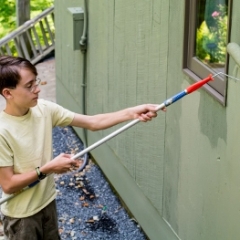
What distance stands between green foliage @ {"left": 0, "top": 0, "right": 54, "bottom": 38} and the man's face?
12.0 meters

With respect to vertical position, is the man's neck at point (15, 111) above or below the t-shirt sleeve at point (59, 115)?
above

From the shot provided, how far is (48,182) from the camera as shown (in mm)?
3896

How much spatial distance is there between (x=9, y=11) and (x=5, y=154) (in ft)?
43.5

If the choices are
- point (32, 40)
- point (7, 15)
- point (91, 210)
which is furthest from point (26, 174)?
point (7, 15)

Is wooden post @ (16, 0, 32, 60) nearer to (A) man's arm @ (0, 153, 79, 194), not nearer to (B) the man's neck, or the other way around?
(B) the man's neck

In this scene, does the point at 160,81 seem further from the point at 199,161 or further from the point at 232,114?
the point at 232,114

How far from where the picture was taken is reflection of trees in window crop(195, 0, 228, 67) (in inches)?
152

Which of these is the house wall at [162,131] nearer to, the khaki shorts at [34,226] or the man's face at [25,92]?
the khaki shorts at [34,226]

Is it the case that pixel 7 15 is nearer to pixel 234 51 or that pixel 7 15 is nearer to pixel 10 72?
pixel 10 72

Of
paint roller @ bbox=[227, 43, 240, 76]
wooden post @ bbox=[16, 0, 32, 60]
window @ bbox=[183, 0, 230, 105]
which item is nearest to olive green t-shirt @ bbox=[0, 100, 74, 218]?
window @ bbox=[183, 0, 230, 105]

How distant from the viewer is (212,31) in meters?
4.05

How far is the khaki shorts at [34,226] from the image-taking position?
387cm

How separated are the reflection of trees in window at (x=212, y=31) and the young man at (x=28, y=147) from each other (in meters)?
0.57

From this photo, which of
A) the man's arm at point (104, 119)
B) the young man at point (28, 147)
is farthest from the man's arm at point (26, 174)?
the man's arm at point (104, 119)
